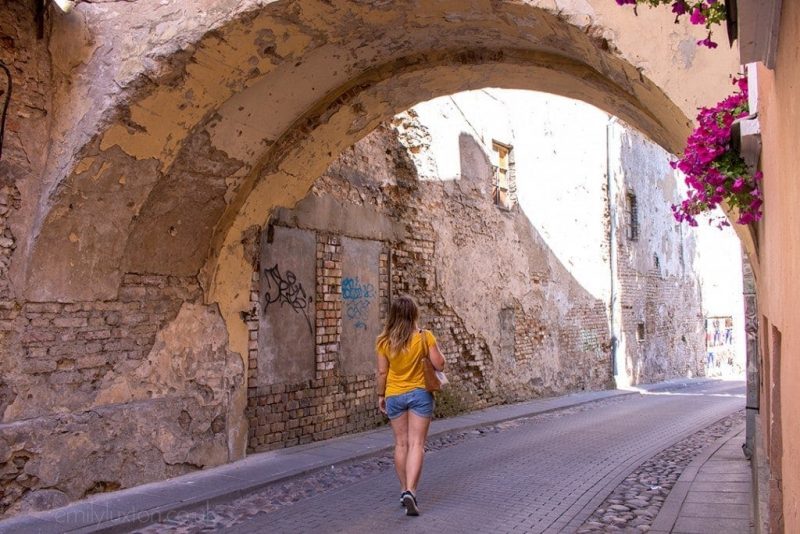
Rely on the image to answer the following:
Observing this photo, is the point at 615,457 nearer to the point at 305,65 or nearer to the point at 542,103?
the point at 305,65

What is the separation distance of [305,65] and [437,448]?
15.4 feet

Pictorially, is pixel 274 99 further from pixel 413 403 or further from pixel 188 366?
pixel 413 403

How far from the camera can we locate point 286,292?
8.15 m

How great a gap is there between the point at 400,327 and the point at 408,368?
1.08 feet

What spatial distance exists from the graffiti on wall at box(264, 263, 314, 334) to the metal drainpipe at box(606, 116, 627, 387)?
11187 mm

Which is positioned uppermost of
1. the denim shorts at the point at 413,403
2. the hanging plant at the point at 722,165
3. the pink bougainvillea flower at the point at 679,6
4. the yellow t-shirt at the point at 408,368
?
the pink bougainvillea flower at the point at 679,6

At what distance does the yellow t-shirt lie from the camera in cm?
538

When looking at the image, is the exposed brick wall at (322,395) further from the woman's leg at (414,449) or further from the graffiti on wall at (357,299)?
the woman's leg at (414,449)

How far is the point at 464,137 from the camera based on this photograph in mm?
12461

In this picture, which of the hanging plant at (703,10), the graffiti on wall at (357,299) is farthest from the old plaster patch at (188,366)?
the hanging plant at (703,10)

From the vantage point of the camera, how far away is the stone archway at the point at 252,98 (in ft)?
16.5

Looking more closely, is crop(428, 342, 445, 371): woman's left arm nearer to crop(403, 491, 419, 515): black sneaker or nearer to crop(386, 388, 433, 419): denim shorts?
crop(386, 388, 433, 419): denim shorts

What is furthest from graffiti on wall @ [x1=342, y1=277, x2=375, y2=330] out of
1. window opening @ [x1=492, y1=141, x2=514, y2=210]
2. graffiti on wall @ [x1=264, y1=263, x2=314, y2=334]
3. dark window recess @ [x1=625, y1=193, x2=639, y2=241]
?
dark window recess @ [x1=625, y1=193, x2=639, y2=241]

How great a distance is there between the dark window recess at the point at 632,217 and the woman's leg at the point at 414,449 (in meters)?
15.5
